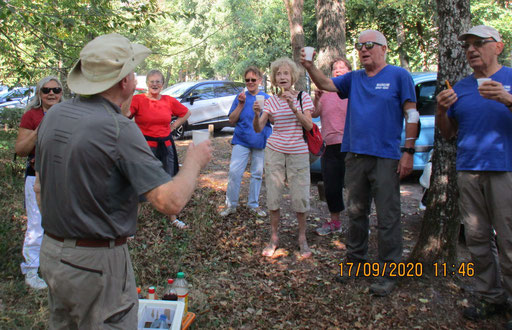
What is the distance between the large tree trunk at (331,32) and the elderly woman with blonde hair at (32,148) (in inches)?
235

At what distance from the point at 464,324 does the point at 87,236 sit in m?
2.94

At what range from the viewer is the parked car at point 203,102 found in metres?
12.8

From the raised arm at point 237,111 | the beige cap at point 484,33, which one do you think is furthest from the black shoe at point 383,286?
the raised arm at point 237,111

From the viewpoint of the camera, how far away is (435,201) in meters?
3.88

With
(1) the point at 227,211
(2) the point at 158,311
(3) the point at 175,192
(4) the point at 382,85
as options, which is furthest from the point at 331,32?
(3) the point at 175,192

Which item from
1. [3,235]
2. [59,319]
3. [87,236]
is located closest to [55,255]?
[87,236]

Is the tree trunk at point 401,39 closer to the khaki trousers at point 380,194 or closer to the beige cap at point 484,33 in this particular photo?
the khaki trousers at point 380,194

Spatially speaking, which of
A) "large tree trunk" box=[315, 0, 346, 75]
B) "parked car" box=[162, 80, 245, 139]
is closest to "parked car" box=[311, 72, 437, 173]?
"large tree trunk" box=[315, 0, 346, 75]

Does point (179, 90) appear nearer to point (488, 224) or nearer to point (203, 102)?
point (203, 102)

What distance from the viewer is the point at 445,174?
382 centimetres

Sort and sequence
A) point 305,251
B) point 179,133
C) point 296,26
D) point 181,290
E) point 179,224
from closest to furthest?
1. point 181,290
2. point 305,251
3. point 179,224
4. point 296,26
5. point 179,133

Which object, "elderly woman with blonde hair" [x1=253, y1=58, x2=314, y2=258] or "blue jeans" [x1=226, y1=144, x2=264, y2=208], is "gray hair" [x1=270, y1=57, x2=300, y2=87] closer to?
"elderly woman with blonde hair" [x1=253, y1=58, x2=314, y2=258]

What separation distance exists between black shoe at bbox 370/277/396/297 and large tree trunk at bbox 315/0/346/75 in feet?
18.7

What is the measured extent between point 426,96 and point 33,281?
6.35 metres
